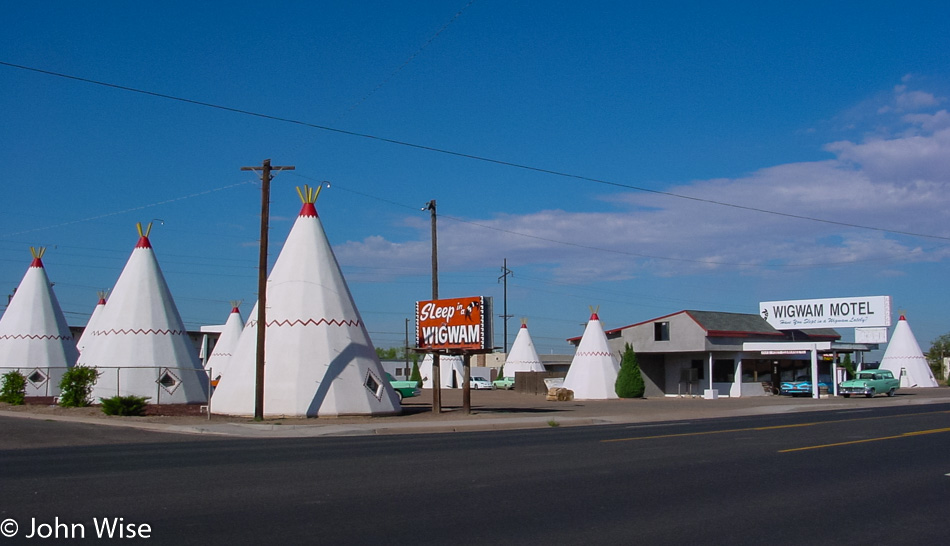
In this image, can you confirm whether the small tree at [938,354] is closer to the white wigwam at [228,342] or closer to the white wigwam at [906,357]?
the white wigwam at [906,357]

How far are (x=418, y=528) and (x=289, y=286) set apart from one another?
63.2 feet

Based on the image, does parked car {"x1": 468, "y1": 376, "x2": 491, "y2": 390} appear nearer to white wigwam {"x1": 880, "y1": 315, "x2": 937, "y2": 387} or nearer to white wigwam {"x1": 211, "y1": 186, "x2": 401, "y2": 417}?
white wigwam {"x1": 880, "y1": 315, "x2": 937, "y2": 387}

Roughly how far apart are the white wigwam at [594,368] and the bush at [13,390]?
83.1 ft

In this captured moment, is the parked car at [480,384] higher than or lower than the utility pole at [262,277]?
lower

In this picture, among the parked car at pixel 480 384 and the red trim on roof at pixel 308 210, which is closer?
the red trim on roof at pixel 308 210

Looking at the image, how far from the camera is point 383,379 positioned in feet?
86.8

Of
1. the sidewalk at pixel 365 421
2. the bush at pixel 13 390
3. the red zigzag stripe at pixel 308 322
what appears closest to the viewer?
the sidewalk at pixel 365 421

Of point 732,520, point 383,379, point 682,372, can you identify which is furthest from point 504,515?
point 682,372

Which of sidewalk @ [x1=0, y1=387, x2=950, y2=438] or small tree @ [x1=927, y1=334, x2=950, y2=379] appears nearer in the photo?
sidewalk @ [x1=0, y1=387, x2=950, y2=438]

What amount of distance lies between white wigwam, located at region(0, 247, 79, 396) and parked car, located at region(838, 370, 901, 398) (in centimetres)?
3546

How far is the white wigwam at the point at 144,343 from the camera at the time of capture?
91.8ft

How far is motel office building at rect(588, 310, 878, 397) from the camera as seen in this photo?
44219 mm

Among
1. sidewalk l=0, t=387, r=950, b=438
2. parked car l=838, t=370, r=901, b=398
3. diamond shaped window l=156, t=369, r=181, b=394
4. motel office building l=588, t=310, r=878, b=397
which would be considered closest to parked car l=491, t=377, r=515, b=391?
motel office building l=588, t=310, r=878, b=397

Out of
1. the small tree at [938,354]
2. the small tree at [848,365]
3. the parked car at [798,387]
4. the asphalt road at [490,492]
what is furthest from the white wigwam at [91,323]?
the small tree at [938,354]
